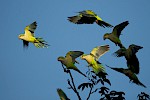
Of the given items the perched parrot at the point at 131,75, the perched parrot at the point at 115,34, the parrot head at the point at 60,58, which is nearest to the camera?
the perched parrot at the point at 131,75

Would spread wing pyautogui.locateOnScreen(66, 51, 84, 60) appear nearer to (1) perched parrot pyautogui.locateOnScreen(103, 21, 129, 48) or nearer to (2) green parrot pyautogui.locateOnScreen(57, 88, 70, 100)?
(2) green parrot pyautogui.locateOnScreen(57, 88, 70, 100)

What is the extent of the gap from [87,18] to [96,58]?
638mm

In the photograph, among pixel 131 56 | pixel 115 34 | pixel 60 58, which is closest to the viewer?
pixel 131 56

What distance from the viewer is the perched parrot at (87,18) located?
2.74 m

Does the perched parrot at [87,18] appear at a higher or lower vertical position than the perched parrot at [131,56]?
higher

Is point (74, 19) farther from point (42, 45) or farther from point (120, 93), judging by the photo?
point (120, 93)

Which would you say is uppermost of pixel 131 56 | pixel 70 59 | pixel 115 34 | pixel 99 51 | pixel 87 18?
pixel 87 18

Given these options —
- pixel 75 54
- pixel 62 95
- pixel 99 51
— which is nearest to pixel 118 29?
pixel 99 51

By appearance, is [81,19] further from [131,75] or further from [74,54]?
[131,75]

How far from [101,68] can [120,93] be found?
5.95 ft

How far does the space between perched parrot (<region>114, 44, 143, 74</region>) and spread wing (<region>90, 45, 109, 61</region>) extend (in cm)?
25

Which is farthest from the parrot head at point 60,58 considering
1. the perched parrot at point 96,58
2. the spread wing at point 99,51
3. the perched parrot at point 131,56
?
the perched parrot at point 131,56

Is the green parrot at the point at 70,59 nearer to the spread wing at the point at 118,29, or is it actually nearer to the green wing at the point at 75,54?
the green wing at the point at 75,54

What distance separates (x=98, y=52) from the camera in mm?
2430
